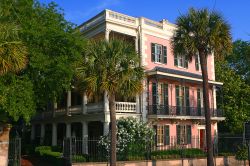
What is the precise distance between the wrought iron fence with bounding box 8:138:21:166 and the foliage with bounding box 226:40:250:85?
99.1ft

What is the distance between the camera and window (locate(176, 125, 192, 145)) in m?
32.5

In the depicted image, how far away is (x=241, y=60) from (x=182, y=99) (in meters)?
16.2

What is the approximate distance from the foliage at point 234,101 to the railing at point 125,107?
11.5m

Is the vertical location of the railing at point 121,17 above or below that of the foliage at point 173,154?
above

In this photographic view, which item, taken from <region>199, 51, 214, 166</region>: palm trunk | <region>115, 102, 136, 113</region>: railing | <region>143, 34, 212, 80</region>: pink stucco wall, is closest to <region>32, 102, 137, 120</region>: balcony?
<region>115, 102, 136, 113</region>: railing

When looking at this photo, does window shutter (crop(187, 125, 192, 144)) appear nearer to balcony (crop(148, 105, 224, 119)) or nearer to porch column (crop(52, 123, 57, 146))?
balcony (crop(148, 105, 224, 119))

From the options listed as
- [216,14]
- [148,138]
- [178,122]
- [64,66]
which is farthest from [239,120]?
[64,66]

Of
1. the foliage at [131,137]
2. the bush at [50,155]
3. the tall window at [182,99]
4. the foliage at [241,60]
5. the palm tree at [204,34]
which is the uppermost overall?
the foliage at [241,60]

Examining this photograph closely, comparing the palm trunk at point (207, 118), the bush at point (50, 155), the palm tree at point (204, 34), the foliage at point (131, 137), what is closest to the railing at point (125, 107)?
the foliage at point (131, 137)

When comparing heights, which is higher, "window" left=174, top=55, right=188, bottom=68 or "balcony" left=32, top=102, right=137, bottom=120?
"window" left=174, top=55, right=188, bottom=68

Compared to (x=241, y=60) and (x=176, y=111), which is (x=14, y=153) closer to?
(x=176, y=111)

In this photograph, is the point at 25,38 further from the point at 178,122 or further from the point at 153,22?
the point at 178,122

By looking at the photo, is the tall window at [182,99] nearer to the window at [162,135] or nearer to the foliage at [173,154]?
the window at [162,135]

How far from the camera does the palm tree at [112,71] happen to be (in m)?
19.3
